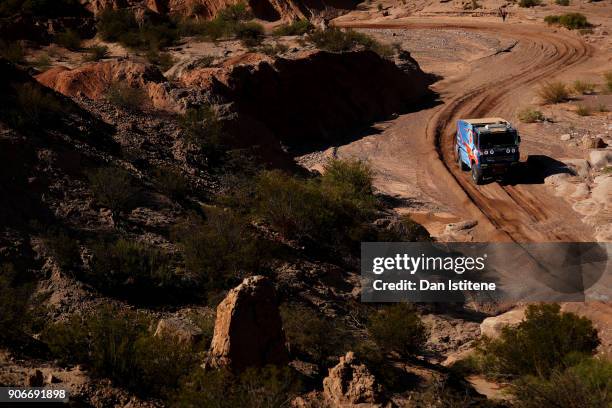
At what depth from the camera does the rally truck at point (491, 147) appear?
75.6ft

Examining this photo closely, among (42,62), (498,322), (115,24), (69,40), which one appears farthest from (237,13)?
(498,322)

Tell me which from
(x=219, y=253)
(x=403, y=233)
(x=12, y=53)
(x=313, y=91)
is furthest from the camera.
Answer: (x=313, y=91)

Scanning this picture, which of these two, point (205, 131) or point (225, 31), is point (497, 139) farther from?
point (225, 31)

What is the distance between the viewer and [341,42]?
3559 cm

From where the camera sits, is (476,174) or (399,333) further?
(476,174)

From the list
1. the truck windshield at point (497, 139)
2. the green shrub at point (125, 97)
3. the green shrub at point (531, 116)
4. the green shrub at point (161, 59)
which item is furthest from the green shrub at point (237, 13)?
the truck windshield at point (497, 139)

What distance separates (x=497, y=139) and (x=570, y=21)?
28.3m

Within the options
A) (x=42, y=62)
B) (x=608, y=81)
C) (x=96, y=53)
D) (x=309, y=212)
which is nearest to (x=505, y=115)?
(x=608, y=81)

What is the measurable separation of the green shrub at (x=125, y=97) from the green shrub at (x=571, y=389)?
16.4 m

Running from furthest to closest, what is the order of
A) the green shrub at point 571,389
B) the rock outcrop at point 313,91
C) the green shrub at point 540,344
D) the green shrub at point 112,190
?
1. the rock outcrop at point 313,91
2. the green shrub at point 112,190
3. the green shrub at point 540,344
4. the green shrub at point 571,389

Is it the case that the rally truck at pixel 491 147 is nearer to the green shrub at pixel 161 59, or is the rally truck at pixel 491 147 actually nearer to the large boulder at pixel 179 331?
the large boulder at pixel 179 331

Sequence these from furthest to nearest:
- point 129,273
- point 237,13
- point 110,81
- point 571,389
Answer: point 237,13 → point 110,81 → point 129,273 → point 571,389

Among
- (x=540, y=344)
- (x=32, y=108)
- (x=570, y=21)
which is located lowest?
(x=540, y=344)

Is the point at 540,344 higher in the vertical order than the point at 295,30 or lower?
lower
